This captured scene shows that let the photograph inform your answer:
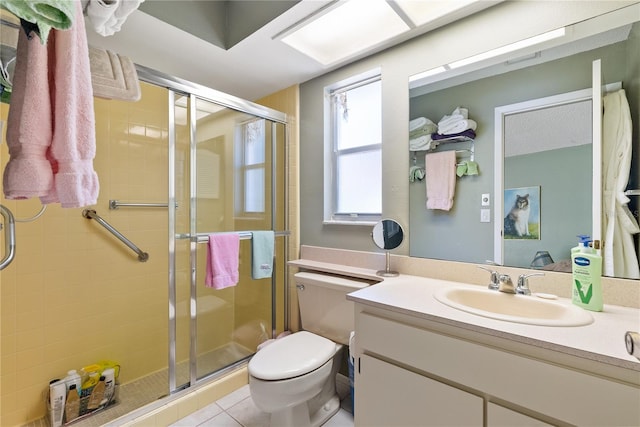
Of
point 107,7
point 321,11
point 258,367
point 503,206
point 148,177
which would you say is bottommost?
point 258,367

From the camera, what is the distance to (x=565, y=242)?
1.12 meters

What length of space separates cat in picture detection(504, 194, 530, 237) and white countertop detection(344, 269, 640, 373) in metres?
0.30

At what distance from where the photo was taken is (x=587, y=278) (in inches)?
37.4

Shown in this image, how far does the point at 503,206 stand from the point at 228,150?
1.68 meters

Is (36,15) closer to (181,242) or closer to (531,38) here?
(181,242)

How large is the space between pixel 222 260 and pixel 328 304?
702mm

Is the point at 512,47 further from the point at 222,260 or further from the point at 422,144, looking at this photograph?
the point at 222,260

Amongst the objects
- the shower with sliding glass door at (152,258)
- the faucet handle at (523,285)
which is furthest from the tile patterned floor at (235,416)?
the faucet handle at (523,285)

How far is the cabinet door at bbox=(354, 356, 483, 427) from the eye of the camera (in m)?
0.85

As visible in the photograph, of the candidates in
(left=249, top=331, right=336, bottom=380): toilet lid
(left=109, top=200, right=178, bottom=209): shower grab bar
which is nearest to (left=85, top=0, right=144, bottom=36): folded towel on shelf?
(left=109, top=200, right=178, bottom=209): shower grab bar

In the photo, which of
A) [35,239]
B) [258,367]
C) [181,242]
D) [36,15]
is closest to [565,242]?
[258,367]

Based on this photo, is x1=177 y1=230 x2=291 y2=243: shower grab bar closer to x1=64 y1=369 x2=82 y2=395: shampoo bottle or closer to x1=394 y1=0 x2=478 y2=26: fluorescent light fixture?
x1=64 y1=369 x2=82 y2=395: shampoo bottle

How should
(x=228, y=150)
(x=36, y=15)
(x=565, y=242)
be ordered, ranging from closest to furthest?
(x=36, y=15), (x=565, y=242), (x=228, y=150)

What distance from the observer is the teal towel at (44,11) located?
0.49 metres
